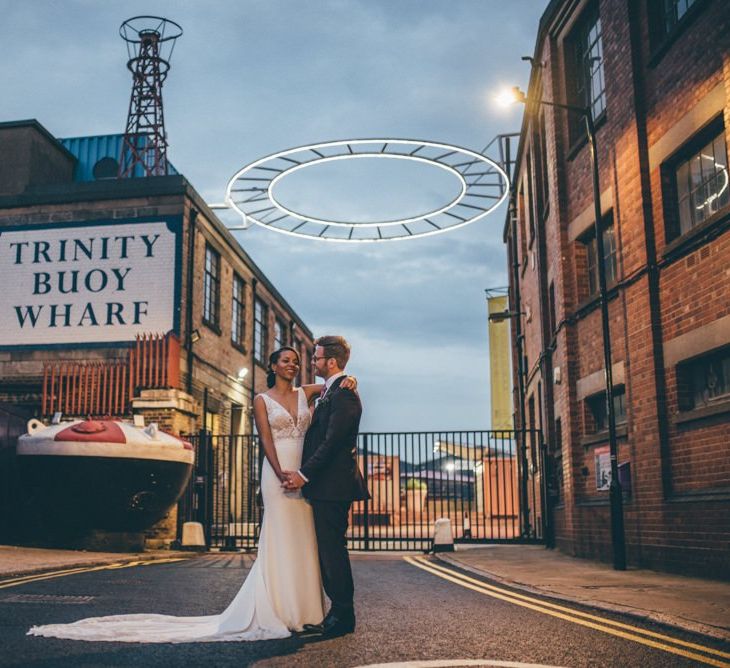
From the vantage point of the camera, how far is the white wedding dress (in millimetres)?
5695

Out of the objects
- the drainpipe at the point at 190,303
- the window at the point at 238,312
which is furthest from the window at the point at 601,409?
the window at the point at 238,312

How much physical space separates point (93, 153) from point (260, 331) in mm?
12095

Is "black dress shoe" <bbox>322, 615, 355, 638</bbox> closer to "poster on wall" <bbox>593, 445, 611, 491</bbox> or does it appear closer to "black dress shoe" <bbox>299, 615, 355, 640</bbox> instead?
"black dress shoe" <bbox>299, 615, 355, 640</bbox>

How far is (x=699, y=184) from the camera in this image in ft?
38.3

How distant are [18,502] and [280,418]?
12.1 m

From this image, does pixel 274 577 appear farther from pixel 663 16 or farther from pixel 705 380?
pixel 663 16

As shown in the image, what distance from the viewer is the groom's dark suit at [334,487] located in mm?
5902

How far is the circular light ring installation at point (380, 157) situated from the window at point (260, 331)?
7.88m

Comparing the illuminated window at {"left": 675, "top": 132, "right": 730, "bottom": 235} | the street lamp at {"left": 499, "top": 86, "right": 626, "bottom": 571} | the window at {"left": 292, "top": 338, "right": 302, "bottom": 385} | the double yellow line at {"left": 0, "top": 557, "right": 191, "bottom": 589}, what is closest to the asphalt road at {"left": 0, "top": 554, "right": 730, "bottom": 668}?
the double yellow line at {"left": 0, "top": 557, "right": 191, "bottom": 589}

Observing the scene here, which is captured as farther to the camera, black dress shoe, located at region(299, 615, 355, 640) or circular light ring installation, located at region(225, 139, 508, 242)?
circular light ring installation, located at region(225, 139, 508, 242)

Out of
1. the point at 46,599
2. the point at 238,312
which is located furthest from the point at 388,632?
the point at 238,312

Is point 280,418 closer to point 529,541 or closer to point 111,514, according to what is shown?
point 111,514

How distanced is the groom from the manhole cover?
114 inches

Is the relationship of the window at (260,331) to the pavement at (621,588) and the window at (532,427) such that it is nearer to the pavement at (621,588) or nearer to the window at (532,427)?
the window at (532,427)
